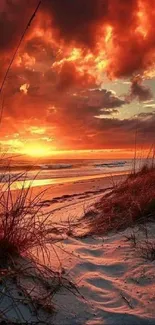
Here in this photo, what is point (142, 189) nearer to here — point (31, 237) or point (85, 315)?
point (31, 237)

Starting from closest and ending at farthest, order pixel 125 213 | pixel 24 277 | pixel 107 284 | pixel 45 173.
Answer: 1. pixel 24 277
2. pixel 107 284
3. pixel 125 213
4. pixel 45 173

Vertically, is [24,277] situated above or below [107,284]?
above

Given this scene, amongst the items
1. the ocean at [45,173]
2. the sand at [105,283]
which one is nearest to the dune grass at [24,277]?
the sand at [105,283]

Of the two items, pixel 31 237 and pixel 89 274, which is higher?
pixel 31 237

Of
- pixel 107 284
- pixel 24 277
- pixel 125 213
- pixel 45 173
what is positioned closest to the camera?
pixel 24 277

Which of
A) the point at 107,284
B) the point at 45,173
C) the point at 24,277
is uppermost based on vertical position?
the point at 45,173

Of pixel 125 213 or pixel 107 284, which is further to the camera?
pixel 125 213

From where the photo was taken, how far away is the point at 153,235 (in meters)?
4.06

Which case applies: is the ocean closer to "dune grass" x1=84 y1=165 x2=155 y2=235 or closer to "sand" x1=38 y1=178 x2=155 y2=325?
"sand" x1=38 y1=178 x2=155 y2=325

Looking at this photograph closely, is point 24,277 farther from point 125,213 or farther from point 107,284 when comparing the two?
point 125,213

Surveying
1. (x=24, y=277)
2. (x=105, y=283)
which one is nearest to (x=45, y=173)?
(x=105, y=283)

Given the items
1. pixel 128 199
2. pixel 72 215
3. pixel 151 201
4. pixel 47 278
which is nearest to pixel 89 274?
pixel 47 278

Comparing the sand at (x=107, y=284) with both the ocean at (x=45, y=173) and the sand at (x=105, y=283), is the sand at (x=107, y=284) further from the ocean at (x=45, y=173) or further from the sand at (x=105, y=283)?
the ocean at (x=45, y=173)

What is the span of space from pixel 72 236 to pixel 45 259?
1.30 m
